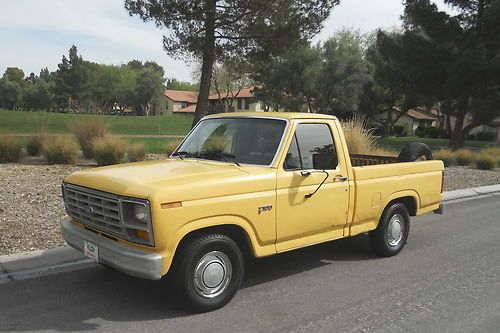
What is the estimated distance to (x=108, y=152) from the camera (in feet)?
43.9

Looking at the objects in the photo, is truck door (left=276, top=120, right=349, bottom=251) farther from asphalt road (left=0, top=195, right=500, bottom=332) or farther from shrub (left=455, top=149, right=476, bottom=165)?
shrub (left=455, top=149, right=476, bottom=165)

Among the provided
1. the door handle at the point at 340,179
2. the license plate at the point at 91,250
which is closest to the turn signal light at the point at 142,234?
the license plate at the point at 91,250

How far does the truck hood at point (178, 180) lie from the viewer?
412 centimetres

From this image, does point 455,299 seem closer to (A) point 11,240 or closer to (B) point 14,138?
(A) point 11,240

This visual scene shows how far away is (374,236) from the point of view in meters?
6.37

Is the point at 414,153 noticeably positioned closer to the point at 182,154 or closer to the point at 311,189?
the point at 311,189

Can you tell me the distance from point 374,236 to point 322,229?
1.31 meters

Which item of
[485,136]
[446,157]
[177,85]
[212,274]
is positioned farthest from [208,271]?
[177,85]

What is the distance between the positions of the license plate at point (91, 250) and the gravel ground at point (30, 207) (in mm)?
1907

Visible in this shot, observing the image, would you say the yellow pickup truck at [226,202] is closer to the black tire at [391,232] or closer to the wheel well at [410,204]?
the black tire at [391,232]

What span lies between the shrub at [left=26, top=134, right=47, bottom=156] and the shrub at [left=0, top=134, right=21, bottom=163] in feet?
3.21

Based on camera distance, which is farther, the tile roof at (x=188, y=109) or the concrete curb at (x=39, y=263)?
the tile roof at (x=188, y=109)

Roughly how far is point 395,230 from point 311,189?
1.99 meters

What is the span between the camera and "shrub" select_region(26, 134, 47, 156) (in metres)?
14.6
